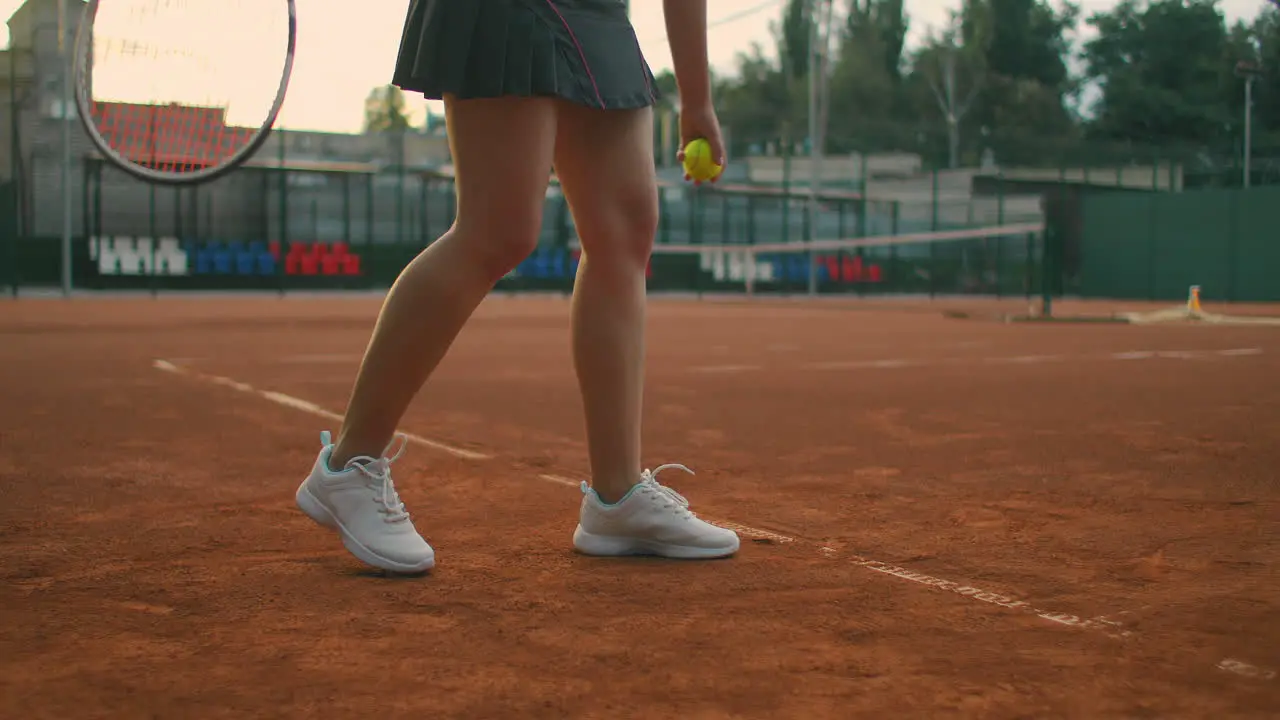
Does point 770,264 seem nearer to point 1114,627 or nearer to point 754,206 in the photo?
point 754,206

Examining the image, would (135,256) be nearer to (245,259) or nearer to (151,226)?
(151,226)

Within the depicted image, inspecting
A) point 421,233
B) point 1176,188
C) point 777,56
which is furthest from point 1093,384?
point 777,56

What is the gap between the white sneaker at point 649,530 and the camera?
2307 mm

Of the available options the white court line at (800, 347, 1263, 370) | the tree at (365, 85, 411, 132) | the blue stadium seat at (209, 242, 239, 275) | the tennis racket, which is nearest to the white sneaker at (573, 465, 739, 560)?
the tennis racket

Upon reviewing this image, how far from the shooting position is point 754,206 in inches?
1160

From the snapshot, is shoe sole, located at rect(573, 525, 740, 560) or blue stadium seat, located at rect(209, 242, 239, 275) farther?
blue stadium seat, located at rect(209, 242, 239, 275)

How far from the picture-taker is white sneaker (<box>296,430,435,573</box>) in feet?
7.03

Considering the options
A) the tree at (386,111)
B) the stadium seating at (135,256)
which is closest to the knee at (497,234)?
the stadium seating at (135,256)

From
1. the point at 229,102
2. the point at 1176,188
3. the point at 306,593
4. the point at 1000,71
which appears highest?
the point at 1000,71

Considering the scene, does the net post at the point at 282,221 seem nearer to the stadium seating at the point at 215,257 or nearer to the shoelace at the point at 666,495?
the stadium seating at the point at 215,257

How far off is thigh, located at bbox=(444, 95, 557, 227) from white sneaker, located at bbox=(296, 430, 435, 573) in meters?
0.42

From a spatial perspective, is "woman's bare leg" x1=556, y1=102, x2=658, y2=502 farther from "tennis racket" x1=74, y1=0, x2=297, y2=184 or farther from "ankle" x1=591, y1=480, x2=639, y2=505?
"tennis racket" x1=74, y1=0, x2=297, y2=184

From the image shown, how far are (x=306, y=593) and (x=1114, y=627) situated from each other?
3.84 ft

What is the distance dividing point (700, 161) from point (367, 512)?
90cm
